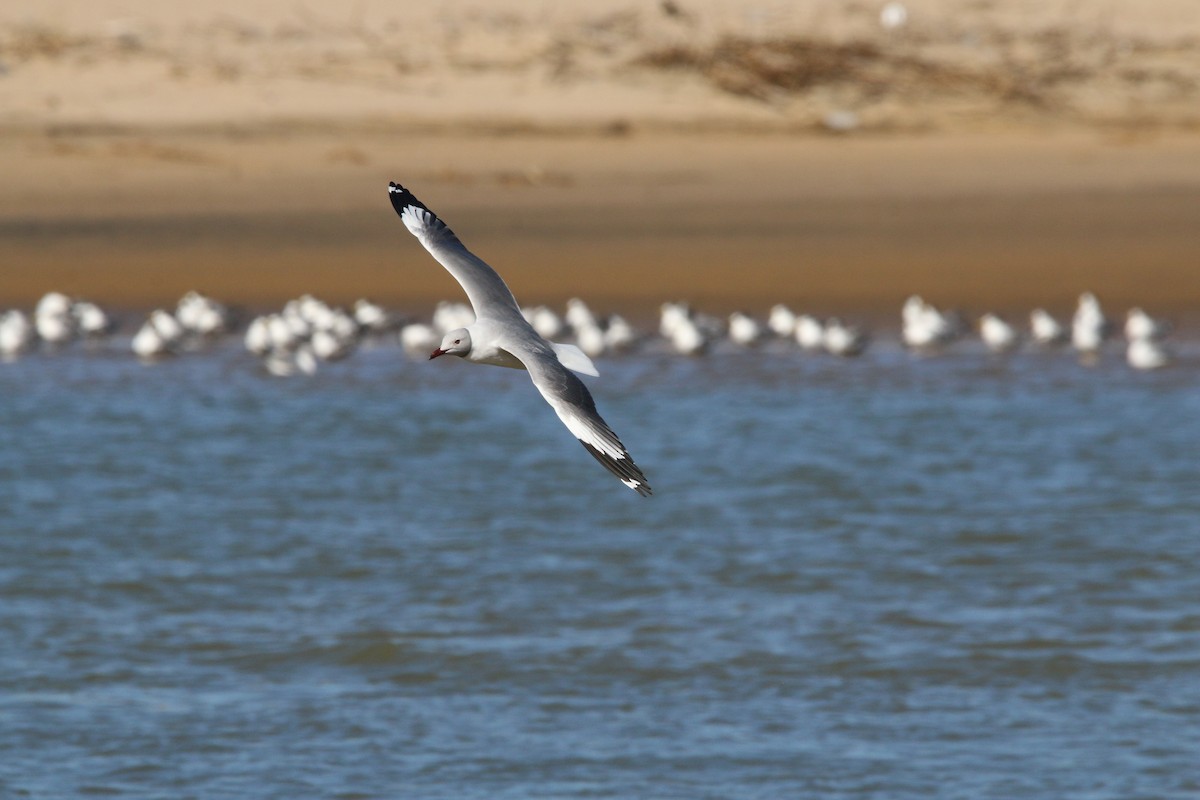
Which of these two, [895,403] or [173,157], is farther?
[173,157]

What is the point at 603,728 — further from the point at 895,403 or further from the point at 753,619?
the point at 895,403

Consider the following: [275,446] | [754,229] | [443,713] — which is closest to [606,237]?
[754,229]

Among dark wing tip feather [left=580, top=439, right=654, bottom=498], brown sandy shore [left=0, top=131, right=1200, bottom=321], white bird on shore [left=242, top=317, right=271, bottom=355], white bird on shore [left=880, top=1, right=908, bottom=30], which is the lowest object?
dark wing tip feather [left=580, top=439, right=654, bottom=498]

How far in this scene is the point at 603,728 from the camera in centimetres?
859

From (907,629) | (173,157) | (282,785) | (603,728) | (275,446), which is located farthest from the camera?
(173,157)

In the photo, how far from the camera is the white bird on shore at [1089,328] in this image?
15859 millimetres

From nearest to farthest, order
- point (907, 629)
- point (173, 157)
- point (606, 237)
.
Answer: point (907, 629) → point (606, 237) → point (173, 157)

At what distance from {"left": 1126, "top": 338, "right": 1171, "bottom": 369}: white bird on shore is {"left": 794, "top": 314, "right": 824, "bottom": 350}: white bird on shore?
2430 mm

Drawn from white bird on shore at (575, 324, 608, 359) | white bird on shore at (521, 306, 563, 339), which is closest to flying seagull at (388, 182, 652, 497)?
white bird on shore at (575, 324, 608, 359)

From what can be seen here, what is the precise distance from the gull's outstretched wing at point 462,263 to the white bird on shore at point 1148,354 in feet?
30.7

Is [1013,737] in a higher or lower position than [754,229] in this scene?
lower

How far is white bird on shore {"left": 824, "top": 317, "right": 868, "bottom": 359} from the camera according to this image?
1587 cm

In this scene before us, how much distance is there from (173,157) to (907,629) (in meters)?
12.7

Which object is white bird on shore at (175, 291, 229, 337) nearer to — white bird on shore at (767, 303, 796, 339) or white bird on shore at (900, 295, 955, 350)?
white bird on shore at (767, 303, 796, 339)
